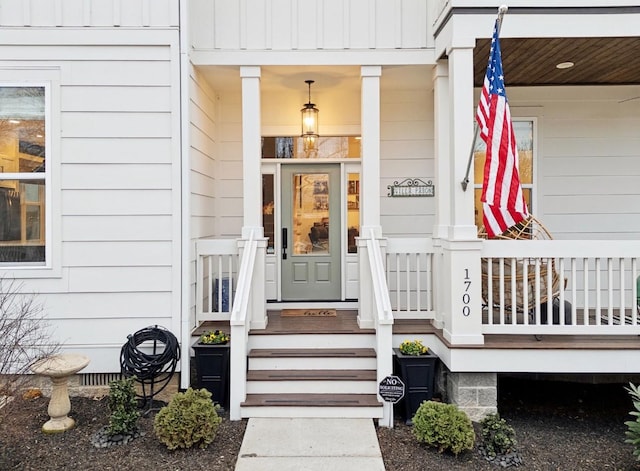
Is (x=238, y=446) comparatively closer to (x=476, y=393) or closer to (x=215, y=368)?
(x=215, y=368)

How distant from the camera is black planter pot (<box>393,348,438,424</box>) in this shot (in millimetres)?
3991

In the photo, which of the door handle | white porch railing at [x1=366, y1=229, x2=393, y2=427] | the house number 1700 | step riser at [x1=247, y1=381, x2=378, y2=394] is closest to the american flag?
the house number 1700

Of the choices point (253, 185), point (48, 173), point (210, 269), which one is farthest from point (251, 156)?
point (48, 173)

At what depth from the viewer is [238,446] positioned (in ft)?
11.5

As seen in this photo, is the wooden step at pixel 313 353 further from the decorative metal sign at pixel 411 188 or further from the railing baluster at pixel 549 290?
the decorative metal sign at pixel 411 188

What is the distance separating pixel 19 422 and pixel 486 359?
3.93 m

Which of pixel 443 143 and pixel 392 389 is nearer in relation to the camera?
pixel 392 389

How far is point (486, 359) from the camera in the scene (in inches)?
156

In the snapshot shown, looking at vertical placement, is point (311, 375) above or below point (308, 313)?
below

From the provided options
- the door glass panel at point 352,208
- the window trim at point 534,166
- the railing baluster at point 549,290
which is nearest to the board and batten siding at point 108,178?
the door glass panel at point 352,208

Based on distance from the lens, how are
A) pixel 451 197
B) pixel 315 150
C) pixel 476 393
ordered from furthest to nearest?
pixel 315 150, pixel 451 197, pixel 476 393

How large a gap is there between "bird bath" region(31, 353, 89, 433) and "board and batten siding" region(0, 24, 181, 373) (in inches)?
21.1

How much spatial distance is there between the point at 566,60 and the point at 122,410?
17.3 ft

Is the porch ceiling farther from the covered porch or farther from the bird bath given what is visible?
the bird bath
